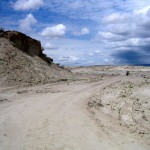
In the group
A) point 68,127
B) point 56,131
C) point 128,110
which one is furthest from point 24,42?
point 56,131

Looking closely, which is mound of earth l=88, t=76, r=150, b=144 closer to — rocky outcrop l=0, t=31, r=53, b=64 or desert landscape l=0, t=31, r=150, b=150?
desert landscape l=0, t=31, r=150, b=150

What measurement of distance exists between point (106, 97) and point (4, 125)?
20.9ft

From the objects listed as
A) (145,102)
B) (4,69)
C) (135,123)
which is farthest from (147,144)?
(4,69)

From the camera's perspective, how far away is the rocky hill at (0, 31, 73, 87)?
2615 centimetres

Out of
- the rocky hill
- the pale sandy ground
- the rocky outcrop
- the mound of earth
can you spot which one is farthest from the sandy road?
the rocky outcrop

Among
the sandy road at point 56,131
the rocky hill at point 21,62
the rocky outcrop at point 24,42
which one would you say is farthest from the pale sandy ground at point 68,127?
the rocky outcrop at point 24,42

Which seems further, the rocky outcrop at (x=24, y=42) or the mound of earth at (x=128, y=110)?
the rocky outcrop at (x=24, y=42)

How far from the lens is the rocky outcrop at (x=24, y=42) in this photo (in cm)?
3442

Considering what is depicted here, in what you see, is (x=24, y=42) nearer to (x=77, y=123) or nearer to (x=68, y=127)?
(x=77, y=123)

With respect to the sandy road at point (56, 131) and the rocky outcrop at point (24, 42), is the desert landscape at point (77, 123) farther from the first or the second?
the rocky outcrop at point (24, 42)

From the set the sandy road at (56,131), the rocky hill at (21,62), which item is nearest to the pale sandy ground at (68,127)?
the sandy road at (56,131)

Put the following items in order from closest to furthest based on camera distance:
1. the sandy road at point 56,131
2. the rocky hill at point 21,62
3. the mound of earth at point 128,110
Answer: the sandy road at point 56,131 < the mound of earth at point 128,110 < the rocky hill at point 21,62

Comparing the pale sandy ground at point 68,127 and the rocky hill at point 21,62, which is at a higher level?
the rocky hill at point 21,62

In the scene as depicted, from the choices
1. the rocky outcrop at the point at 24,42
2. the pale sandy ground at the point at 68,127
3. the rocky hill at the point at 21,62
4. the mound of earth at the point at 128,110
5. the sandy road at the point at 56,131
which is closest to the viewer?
the sandy road at the point at 56,131
